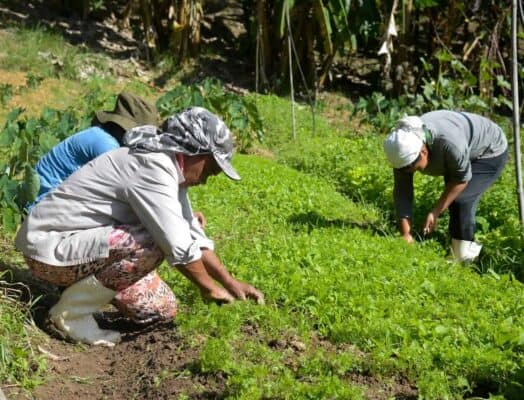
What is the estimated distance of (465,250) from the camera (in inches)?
225

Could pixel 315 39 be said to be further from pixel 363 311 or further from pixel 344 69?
pixel 363 311

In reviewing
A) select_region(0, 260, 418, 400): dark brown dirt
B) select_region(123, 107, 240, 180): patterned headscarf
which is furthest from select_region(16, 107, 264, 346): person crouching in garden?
select_region(0, 260, 418, 400): dark brown dirt

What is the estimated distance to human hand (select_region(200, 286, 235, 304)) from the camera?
3.93 metres

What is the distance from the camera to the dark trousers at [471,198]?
223 inches

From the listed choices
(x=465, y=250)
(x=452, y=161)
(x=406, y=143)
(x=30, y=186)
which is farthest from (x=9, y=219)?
(x=465, y=250)

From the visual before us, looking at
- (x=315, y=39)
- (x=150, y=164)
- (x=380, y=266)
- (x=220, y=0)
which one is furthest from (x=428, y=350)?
(x=220, y=0)

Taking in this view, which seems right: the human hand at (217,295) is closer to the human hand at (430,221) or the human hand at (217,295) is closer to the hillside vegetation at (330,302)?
the hillside vegetation at (330,302)

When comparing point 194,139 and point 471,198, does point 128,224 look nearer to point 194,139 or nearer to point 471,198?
point 194,139

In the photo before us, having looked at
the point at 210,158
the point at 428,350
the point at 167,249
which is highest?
the point at 210,158

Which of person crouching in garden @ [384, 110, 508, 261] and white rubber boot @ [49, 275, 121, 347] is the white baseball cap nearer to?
person crouching in garden @ [384, 110, 508, 261]

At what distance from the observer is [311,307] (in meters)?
4.25

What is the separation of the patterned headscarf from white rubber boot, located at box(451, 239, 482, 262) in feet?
8.20

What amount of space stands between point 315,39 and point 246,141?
13.1 ft

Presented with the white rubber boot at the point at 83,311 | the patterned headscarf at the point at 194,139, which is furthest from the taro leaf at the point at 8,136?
the patterned headscarf at the point at 194,139
